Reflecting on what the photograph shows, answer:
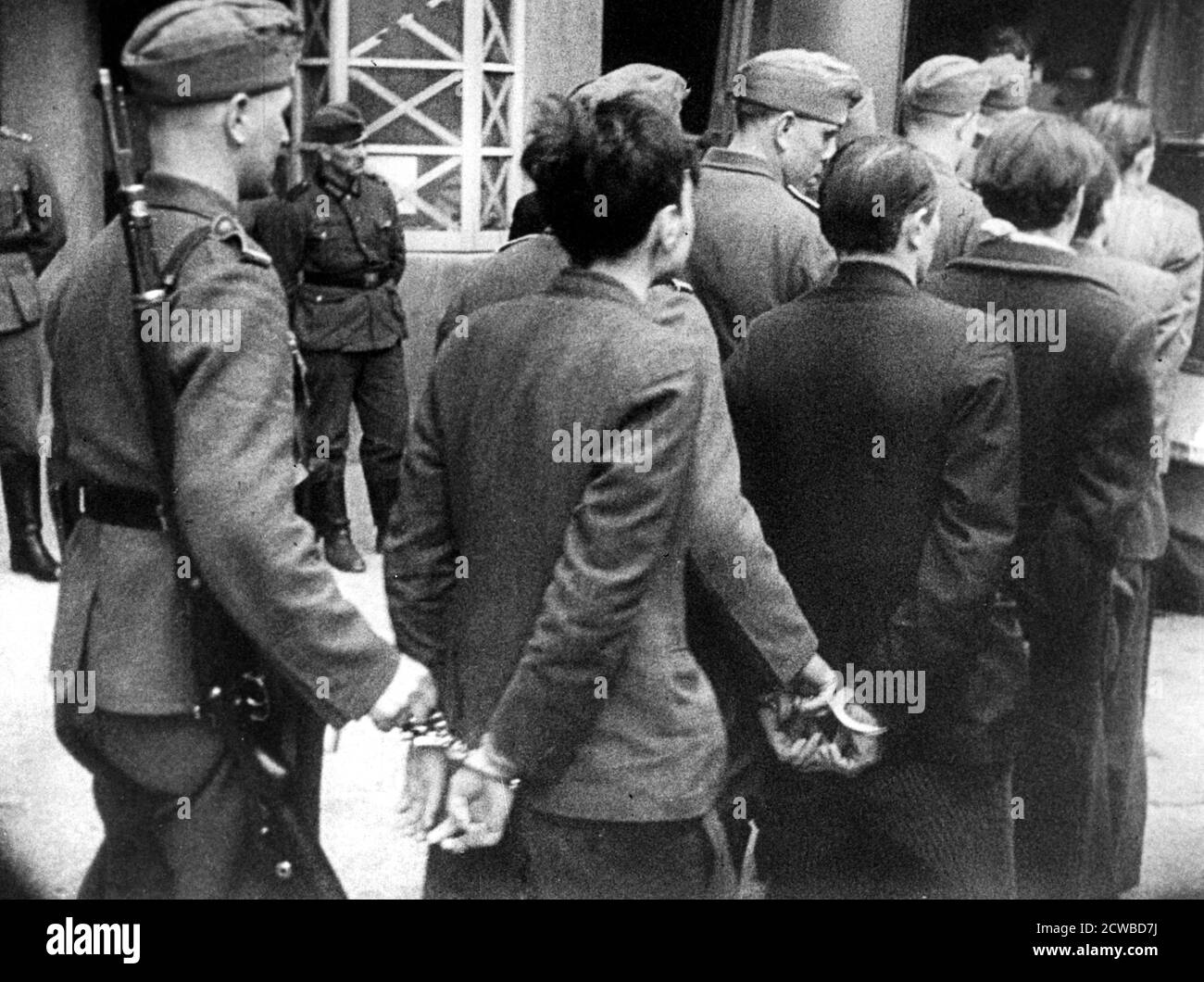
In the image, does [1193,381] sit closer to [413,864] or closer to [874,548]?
[874,548]

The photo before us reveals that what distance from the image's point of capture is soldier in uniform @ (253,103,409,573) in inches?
233

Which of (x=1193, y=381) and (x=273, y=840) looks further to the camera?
(x=1193, y=381)

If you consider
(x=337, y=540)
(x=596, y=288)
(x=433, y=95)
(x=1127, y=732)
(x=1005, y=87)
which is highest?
(x=596, y=288)

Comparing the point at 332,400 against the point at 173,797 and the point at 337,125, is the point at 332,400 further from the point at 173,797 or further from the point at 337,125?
the point at 173,797

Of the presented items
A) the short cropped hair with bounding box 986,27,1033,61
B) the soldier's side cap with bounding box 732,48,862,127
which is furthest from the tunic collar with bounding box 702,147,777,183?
the short cropped hair with bounding box 986,27,1033,61

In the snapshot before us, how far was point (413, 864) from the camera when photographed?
12.1 feet

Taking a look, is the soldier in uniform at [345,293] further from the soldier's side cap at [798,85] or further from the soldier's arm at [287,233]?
the soldier's side cap at [798,85]

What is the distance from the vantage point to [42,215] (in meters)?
5.32

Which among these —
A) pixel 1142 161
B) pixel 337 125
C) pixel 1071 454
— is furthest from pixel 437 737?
pixel 337 125

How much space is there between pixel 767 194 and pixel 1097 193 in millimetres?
676

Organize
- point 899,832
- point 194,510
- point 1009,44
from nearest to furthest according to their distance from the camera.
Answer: point 194,510 → point 899,832 → point 1009,44

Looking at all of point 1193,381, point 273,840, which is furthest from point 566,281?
point 1193,381

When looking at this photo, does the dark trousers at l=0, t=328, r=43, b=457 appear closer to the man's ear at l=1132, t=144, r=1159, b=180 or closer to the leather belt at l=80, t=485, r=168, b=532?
the leather belt at l=80, t=485, r=168, b=532
